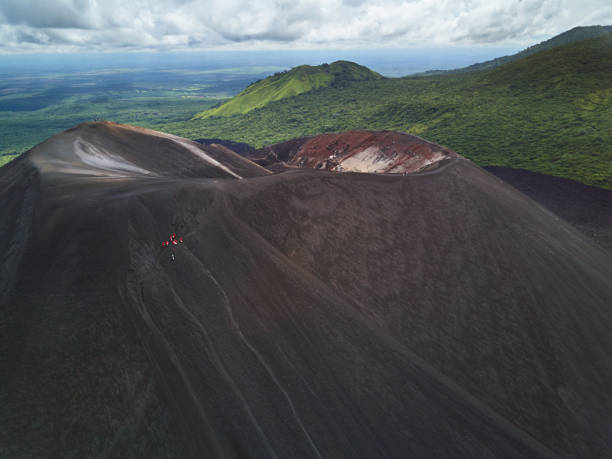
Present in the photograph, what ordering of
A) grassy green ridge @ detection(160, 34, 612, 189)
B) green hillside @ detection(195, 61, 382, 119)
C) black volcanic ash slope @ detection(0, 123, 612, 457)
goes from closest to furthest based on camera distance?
black volcanic ash slope @ detection(0, 123, 612, 457) → grassy green ridge @ detection(160, 34, 612, 189) → green hillside @ detection(195, 61, 382, 119)

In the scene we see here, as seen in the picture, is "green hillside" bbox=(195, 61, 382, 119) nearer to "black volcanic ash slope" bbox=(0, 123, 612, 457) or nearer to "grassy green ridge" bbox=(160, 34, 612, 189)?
"grassy green ridge" bbox=(160, 34, 612, 189)

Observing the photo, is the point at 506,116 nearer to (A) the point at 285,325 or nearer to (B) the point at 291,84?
(A) the point at 285,325

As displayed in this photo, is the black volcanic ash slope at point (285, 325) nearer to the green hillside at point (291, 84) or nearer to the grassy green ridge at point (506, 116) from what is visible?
the grassy green ridge at point (506, 116)

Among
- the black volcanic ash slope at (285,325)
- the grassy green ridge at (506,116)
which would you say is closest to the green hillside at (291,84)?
the grassy green ridge at (506,116)

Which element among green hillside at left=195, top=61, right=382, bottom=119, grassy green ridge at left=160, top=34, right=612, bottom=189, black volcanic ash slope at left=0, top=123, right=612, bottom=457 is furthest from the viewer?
green hillside at left=195, top=61, right=382, bottom=119

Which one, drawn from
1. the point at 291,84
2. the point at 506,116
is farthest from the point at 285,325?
the point at 291,84

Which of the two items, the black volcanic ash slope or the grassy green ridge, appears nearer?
the black volcanic ash slope

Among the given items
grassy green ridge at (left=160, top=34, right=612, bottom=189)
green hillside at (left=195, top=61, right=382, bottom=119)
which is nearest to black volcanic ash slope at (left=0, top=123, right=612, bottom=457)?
grassy green ridge at (left=160, top=34, right=612, bottom=189)

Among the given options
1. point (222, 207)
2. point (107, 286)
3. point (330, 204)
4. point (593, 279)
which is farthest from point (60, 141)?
point (593, 279)
